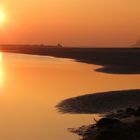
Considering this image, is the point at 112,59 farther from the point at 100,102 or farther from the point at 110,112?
the point at 110,112

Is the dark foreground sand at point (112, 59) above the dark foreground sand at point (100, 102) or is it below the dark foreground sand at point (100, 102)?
above

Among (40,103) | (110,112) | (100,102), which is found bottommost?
(40,103)

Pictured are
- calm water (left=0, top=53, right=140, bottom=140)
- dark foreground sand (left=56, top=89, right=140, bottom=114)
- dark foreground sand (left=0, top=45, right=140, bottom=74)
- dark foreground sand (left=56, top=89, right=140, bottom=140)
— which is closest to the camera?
dark foreground sand (left=56, top=89, right=140, bottom=140)

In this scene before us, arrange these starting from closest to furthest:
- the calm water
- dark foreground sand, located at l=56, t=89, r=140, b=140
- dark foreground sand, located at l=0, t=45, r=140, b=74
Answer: dark foreground sand, located at l=56, t=89, r=140, b=140
the calm water
dark foreground sand, located at l=0, t=45, r=140, b=74

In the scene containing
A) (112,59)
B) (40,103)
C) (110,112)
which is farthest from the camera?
(112,59)

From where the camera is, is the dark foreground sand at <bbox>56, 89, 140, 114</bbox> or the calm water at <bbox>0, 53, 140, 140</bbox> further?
the dark foreground sand at <bbox>56, 89, 140, 114</bbox>

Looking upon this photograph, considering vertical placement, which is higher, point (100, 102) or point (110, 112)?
point (100, 102)

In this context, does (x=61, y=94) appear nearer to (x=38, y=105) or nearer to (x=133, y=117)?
(x=38, y=105)

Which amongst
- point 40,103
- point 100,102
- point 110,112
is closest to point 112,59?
point 40,103

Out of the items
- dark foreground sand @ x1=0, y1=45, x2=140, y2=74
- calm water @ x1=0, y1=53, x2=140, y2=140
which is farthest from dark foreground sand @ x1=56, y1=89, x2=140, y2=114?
dark foreground sand @ x1=0, y1=45, x2=140, y2=74

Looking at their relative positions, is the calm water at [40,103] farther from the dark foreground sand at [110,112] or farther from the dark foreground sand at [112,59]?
the dark foreground sand at [112,59]

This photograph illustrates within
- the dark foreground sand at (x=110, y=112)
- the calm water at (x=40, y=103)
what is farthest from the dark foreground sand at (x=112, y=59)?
the dark foreground sand at (x=110, y=112)

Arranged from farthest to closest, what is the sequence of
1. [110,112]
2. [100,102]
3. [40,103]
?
[40,103] < [100,102] < [110,112]

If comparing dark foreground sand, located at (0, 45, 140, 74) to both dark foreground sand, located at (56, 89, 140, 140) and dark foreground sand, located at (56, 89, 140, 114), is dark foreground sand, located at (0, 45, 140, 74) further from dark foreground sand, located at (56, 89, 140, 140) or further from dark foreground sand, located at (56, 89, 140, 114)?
dark foreground sand, located at (56, 89, 140, 140)
